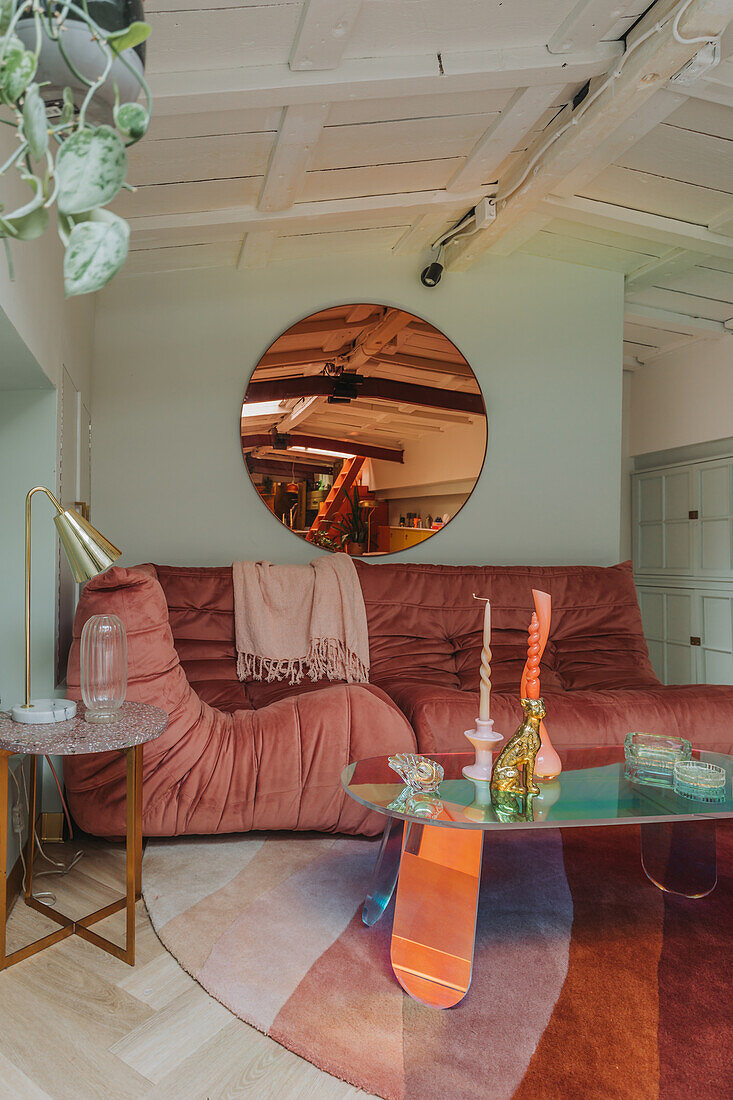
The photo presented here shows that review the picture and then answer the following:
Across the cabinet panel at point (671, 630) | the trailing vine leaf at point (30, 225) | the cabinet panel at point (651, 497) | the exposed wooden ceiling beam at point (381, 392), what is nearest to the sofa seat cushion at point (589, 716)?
the exposed wooden ceiling beam at point (381, 392)

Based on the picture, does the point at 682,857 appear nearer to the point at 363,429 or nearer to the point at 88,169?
the point at 88,169

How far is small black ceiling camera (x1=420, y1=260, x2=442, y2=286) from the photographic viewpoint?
146 inches

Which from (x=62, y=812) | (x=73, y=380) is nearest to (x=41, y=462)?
(x=73, y=380)

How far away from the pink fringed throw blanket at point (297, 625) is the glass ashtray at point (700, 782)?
4.53 ft

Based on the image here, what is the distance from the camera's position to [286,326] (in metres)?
3.69

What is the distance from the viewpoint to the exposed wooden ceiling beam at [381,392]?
3.63 meters

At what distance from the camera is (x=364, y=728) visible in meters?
2.38

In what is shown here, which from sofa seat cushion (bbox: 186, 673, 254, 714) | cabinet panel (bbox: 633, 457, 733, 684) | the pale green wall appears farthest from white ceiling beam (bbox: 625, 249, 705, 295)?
sofa seat cushion (bbox: 186, 673, 254, 714)

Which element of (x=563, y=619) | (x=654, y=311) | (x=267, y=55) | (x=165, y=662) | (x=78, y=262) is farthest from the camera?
(x=654, y=311)

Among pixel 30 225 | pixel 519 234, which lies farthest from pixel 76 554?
pixel 519 234

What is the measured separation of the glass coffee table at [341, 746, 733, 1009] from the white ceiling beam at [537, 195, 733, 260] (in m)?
2.30

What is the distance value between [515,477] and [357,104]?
203 centimetres

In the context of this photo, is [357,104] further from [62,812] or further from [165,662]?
[62,812]

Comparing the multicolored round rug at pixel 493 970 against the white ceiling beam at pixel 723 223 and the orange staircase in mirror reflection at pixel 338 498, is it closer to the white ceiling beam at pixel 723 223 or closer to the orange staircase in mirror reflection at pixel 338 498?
the orange staircase in mirror reflection at pixel 338 498
